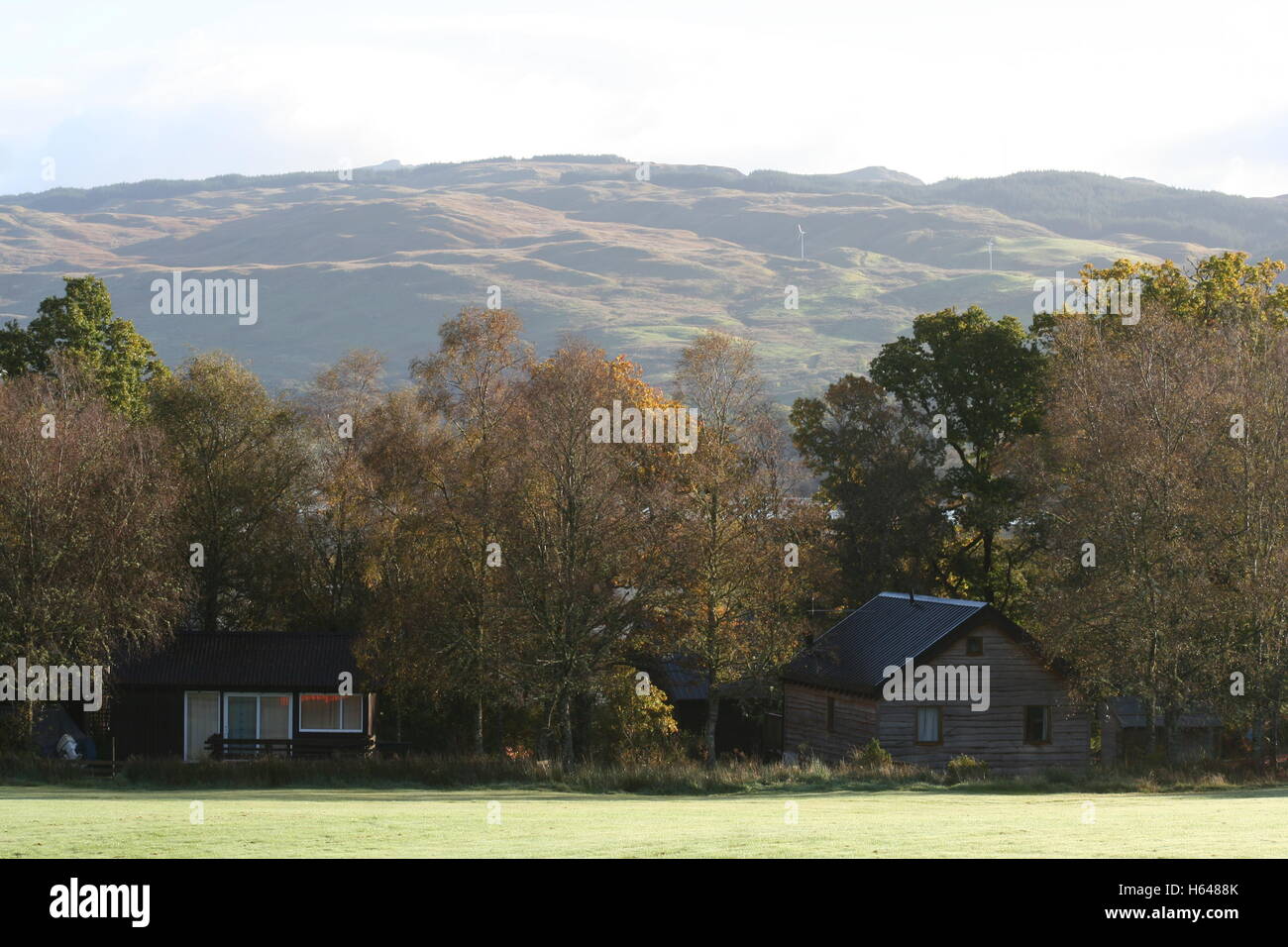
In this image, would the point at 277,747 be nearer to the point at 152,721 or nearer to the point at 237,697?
the point at 237,697

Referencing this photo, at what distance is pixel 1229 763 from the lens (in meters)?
41.4

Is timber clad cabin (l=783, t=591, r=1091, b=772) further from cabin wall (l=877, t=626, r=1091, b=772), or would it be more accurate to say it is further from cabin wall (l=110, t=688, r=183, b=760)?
cabin wall (l=110, t=688, r=183, b=760)

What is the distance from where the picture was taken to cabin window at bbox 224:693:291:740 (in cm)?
4722

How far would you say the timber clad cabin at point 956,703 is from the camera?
4425 centimetres

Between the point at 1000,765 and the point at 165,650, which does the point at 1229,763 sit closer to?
the point at 1000,765

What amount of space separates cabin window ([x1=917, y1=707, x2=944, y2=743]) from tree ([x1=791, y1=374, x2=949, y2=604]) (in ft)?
37.2

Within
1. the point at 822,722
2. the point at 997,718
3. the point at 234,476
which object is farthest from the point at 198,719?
the point at 997,718

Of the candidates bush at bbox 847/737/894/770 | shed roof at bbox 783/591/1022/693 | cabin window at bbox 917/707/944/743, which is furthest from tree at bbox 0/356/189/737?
cabin window at bbox 917/707/944/743

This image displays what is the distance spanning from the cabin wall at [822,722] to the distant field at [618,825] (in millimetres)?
13987

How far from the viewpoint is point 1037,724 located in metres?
45.8

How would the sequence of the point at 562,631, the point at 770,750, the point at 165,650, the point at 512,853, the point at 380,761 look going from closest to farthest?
the point at 512,853 < the point at 380,761 < the point at 562,631 < the point at 165,650 < the point at 770,750

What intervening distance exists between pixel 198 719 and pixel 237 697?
1547 millimetres
